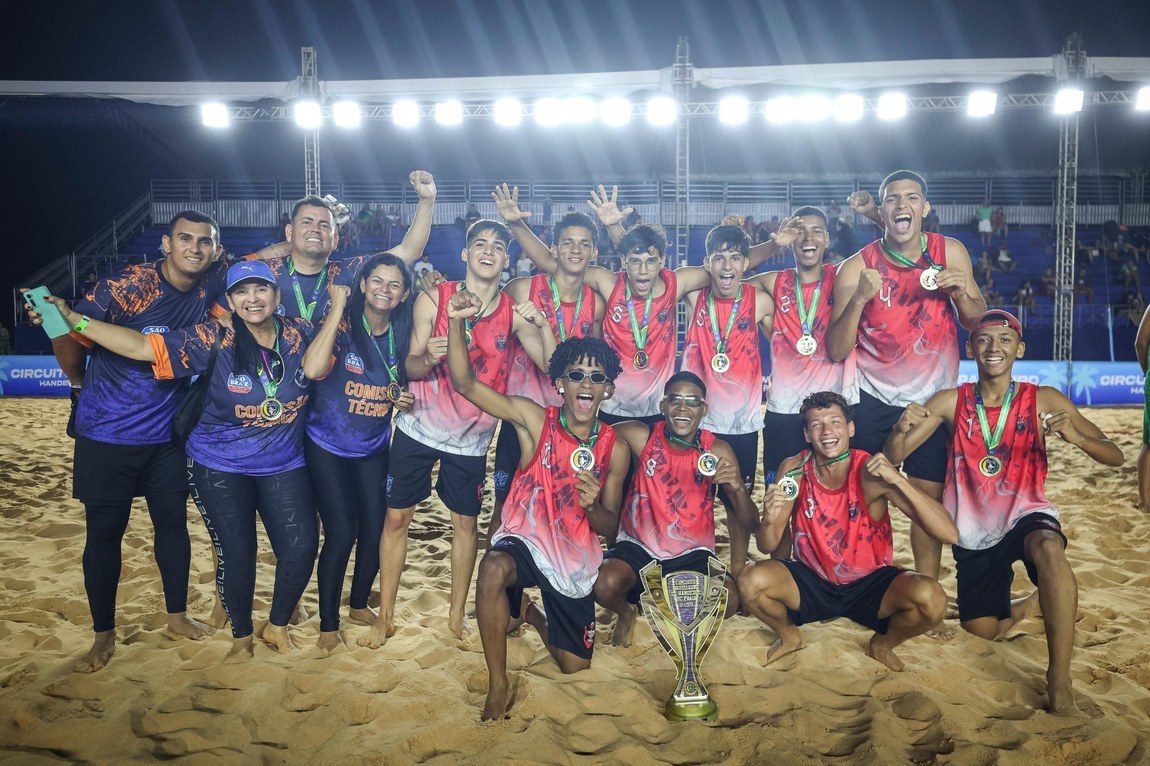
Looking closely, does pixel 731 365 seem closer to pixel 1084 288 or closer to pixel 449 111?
pixel 449 111

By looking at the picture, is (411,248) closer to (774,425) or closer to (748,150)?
(774,425)

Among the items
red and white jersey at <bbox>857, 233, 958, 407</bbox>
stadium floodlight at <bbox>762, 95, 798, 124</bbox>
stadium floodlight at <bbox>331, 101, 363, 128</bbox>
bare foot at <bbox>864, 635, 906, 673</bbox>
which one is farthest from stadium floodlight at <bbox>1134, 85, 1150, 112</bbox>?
stadium floodlight at <bbox>331, 101, 363, 128</bbox>

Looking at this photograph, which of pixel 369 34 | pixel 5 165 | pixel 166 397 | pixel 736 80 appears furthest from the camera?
pixel 5 165

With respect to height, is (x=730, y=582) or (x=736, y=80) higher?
(x=736, y=80)

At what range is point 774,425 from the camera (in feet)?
14.9

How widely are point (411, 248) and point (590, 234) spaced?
1141 mm

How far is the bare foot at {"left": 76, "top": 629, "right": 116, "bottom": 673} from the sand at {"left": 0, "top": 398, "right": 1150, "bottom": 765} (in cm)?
6

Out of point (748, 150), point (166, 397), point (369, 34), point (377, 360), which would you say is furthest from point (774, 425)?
point (748, 150)

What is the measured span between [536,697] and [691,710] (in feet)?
2.24

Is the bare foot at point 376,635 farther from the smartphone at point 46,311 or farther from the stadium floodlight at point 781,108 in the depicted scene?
the stadium floodlight at point 781,108

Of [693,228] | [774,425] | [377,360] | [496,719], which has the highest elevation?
[693,228]

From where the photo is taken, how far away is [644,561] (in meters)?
3.81

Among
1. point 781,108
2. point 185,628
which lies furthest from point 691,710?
point 781,108

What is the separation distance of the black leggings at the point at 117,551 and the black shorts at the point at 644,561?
226 cm
